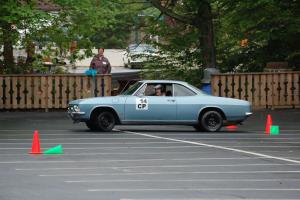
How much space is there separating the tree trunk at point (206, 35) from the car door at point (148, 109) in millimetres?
9995

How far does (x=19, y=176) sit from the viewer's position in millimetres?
13320

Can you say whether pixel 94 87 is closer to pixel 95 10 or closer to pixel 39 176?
pixel 95 10

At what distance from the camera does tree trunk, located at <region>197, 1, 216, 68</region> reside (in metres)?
31.6

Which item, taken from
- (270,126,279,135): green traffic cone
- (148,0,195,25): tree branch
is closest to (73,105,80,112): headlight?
(270,126,279,135): green traffic cone

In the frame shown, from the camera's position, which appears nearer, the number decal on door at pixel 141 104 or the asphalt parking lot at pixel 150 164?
the asphalt parking lot at pixel 150 164

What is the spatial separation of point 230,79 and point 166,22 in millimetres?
6163

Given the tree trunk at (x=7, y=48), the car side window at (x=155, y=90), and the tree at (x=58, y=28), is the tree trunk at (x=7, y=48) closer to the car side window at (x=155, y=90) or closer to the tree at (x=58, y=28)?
the tree at (x=58, y=28)

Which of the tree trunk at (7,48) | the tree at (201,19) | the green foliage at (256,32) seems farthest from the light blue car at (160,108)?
the tree at (201,19)

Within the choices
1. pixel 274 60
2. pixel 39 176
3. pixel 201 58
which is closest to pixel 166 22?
pixel 201 58

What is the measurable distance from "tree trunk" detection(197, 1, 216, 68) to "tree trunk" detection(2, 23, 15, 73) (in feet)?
23.1

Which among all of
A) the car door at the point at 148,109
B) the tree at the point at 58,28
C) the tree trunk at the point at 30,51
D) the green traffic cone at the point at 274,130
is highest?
the tree at the point at 58,28

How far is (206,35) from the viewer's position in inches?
1259

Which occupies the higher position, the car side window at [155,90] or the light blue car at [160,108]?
the car side window at [155,90]

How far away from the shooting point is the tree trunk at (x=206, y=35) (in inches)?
1244
